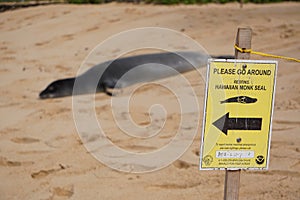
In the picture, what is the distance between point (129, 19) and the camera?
8312 mm

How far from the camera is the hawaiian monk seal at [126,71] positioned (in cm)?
518

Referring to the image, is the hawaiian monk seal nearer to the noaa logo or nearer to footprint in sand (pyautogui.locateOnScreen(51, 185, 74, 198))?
footprint in sand (pyautogui.locateOnScreen(51, 185, 74, 198))

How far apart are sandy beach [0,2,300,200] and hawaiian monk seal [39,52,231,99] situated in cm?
17

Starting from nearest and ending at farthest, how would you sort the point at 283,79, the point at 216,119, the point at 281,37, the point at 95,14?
1. the point at 216,119
2. the point at 283,79
3. the point at 281,37
4. the point at 95,14

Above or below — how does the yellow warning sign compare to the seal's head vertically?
above

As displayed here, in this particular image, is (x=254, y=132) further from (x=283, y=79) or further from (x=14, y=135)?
(x=283, y=79)

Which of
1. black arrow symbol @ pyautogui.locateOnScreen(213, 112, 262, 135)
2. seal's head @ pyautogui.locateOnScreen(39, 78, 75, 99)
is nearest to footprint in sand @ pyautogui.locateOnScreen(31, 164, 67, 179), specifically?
black arrow symbol @ pyautogui.locateOnScreen(213, 112, 262, 135)

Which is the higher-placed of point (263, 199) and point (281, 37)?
point (281, 37)

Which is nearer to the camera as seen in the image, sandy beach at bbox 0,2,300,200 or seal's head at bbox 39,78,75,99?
sandy beach at bbox 0,2,300,200

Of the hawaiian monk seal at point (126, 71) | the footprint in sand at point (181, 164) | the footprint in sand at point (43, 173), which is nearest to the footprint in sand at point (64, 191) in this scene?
the footprint in sand at point (43, 173)

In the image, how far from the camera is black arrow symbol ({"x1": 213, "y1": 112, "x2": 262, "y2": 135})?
1956 millimetres

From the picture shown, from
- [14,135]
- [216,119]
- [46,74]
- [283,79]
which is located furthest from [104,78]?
[216,119]

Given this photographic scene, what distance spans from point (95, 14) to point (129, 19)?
104 cm

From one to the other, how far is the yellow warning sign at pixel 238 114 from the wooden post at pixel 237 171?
0.08 meters
